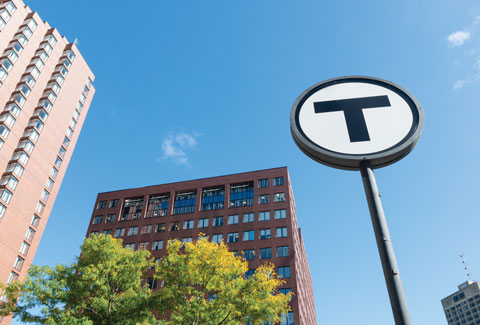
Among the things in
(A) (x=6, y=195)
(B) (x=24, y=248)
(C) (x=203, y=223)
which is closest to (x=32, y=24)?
(A) (x=6, y=195)

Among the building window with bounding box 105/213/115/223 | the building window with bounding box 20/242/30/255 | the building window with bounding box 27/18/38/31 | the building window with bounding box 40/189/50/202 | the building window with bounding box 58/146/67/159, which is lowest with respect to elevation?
the building window with bounding box 20/242/30/255

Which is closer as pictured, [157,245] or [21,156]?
[21,156]

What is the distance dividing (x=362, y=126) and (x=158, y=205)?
67034 millimetres

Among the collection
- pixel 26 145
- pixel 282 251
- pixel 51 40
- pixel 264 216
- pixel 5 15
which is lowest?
pixel 282 251

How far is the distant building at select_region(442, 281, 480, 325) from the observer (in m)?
138

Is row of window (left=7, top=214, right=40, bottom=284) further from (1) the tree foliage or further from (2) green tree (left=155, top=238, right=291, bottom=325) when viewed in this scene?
(2) green tree (left=155, top=238, right=291, bottom=325)

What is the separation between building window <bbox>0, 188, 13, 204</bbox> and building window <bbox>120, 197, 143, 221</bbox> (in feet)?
69.1

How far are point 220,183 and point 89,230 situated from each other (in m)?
27.0

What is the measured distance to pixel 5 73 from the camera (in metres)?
53.4

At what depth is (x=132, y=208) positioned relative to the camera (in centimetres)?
6794

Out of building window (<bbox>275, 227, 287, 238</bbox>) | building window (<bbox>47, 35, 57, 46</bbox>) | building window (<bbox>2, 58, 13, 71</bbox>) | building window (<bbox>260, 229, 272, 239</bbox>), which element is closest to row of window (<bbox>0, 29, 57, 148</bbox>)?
building window (<bbox>2, 58, 13, 71</bbox>)

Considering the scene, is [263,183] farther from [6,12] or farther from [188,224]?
[6,12]

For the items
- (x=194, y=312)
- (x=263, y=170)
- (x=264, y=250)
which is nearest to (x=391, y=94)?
(x=194, y=312)

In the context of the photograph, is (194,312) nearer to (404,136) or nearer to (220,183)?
(404,136)
